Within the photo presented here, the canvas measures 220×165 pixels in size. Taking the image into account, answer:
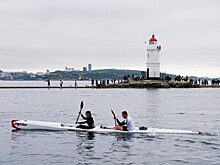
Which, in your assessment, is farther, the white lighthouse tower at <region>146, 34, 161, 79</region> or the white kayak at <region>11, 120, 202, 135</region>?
the white lighthouse tower at <region>146, 34, 161, 79</region>

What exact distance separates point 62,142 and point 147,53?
272 ft

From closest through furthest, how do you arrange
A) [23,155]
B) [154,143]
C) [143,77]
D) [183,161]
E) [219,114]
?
1. [183,161]
2. [23,155]
3. [154,143]
4. [219,114]
5. [143,77]

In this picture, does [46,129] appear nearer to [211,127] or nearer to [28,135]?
[28,135]

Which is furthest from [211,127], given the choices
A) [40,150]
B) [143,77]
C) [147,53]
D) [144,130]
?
[143,77]

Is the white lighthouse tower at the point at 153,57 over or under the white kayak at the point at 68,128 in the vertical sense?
over

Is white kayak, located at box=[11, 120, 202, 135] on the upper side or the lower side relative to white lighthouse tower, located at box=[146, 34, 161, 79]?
lower

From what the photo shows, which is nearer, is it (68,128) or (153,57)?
(68,128)

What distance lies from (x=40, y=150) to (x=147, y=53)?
281 feet

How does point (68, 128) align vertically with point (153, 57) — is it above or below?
below

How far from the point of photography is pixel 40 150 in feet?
81.4

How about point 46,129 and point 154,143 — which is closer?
point 154,143

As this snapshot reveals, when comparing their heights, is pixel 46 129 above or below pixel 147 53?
below

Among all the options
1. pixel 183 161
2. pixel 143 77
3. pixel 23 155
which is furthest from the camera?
pixel 143 77

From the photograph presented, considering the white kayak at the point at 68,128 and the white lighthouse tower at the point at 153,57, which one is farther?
the white lighthouse tower at the point at 153,57
